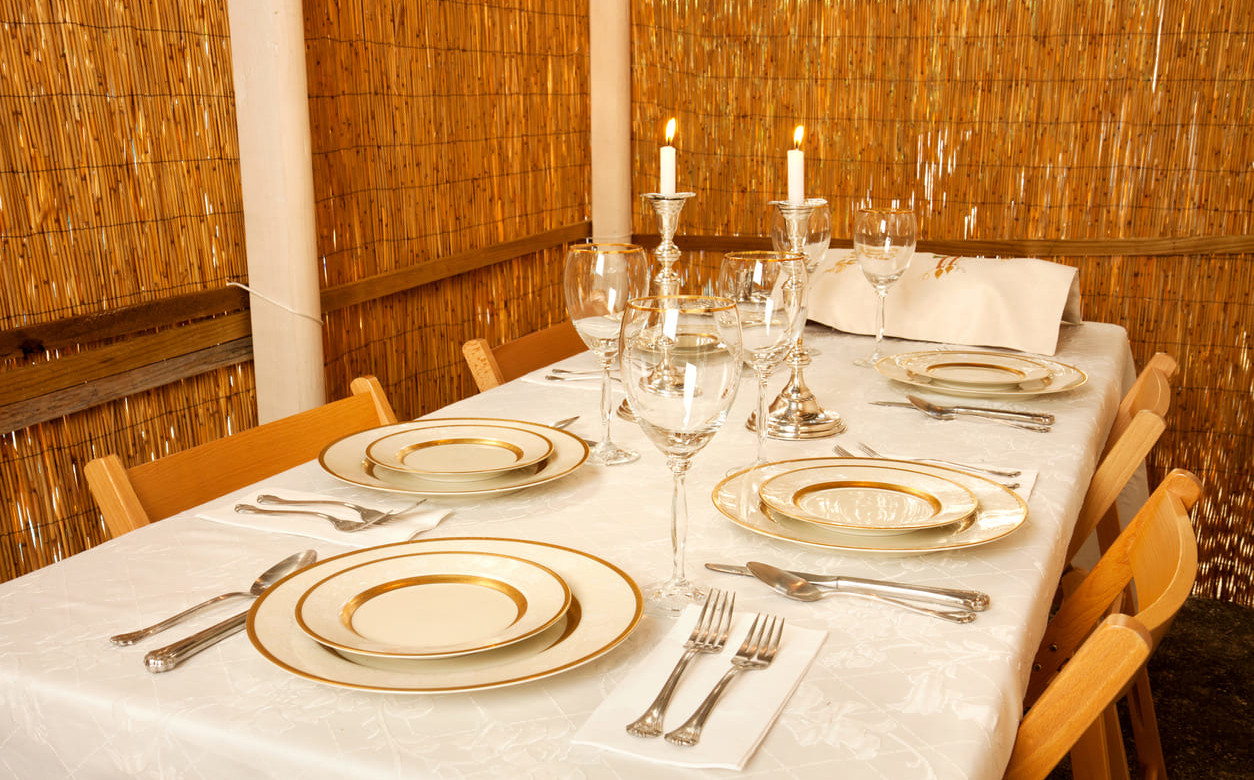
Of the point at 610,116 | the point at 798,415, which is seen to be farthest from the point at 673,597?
the point at 610,116

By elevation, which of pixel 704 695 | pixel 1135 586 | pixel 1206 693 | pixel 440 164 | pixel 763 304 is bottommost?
pixel 1206 693

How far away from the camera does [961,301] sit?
1936mm

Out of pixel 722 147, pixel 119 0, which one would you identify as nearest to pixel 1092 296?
pixel 722 147

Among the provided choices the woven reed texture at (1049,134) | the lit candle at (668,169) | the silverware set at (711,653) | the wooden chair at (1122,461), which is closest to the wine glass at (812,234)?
the lit candle at (668,169)

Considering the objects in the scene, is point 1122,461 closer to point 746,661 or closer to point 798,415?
point 798,415

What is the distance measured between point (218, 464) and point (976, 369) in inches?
43.7

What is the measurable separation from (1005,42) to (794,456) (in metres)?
1.84

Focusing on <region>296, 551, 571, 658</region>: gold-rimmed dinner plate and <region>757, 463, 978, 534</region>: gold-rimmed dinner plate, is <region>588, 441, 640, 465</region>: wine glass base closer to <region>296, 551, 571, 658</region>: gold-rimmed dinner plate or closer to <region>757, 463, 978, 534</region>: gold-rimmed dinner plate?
<region>757, 463, 978, 534</region>: gold-rimmed dinner plate

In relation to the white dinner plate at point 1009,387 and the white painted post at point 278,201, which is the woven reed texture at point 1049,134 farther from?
the white painted post at point 278,201

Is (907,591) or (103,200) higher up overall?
(103,200)

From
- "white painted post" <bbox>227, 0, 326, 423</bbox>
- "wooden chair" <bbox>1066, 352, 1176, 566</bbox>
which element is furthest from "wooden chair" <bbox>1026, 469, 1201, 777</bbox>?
"white painted post" <bbox>227, 0, 326, 423</bbox>

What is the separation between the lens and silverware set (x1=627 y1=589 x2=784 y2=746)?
69 centimetres

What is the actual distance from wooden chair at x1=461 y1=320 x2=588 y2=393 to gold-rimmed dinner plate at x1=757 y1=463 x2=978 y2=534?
2.46 ft

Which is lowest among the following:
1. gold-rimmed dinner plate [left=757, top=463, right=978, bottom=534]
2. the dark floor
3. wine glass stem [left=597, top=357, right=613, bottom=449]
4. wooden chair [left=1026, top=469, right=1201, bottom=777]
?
the dark floor
